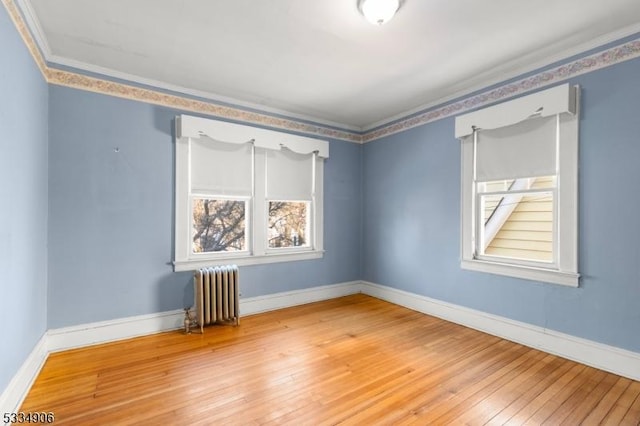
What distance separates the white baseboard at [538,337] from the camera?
2586mm

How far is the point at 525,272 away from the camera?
10.4ft

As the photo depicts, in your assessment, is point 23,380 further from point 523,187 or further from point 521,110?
point 521,110

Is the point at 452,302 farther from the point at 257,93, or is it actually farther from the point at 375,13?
the point at 257,93

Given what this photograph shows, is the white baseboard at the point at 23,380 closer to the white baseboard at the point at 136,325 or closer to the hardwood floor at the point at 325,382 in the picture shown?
the hardwood floor at the point at 325,382

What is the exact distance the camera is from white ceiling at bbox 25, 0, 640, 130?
2293mm

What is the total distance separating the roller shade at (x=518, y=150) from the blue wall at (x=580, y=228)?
254mm

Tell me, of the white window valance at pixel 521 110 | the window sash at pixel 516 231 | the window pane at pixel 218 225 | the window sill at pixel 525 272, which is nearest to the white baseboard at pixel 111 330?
the window pane at pixel 218 225

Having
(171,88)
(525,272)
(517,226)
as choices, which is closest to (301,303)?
(525,272)

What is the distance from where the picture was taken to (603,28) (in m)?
2.55

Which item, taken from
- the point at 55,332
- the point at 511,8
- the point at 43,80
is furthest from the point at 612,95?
the point at 55,332

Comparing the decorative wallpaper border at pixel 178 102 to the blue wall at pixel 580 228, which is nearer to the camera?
the blue wall at pixel 580 228

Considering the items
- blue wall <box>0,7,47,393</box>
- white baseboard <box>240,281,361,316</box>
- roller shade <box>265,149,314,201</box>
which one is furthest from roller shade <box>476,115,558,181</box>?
blue wall <box>0,7,47,393</box>

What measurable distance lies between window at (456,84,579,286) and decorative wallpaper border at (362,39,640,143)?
154 mm

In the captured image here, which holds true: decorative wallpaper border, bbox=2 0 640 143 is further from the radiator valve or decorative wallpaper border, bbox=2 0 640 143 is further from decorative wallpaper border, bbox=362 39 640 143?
the radiator valve
